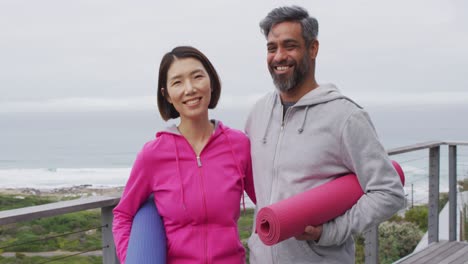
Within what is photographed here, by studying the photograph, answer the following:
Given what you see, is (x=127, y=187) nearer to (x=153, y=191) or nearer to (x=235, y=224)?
(x=153, y=191)

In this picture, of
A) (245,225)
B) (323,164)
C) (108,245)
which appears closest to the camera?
(323,164)

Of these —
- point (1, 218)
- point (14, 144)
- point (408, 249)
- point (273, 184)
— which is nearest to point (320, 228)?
point (273, 184)

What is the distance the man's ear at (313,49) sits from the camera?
5.49ft

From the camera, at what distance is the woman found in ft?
5.29

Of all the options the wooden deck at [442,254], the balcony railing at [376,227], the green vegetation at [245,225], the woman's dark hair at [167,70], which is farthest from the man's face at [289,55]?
the wooden deck at [442,254]

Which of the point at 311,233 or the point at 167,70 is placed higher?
the point at 167,70

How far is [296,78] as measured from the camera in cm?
165

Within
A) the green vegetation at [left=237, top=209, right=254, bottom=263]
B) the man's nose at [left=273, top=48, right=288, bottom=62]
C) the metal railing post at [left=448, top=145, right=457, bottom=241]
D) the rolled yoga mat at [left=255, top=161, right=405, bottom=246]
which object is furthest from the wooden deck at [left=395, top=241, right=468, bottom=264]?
the man's nose at [left=273, top=48, right=288, bottom=62]

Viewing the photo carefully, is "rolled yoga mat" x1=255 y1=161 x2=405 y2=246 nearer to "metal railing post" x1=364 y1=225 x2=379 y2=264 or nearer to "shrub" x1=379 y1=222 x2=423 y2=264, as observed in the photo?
"metal railing post" x1=364 y1=225 x2=379 y2=264


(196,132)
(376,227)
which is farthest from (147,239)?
(376,227)

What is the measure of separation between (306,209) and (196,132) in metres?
0.39

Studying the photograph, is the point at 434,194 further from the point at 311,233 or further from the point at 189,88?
the point at 189,88

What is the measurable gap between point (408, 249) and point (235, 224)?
129 inches

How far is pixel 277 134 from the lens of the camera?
66.3 inches
